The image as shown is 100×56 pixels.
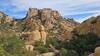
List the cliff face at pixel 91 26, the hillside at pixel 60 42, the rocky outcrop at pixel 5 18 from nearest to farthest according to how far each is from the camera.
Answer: the hillside at pixel 60 42
the cliff face at pixel 91 26
the rocky outcrop at pixel 5 18

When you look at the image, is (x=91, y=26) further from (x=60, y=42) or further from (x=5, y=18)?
(x=5, y=18)

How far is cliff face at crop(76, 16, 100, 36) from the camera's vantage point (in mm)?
57575

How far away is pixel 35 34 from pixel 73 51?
1491 cm

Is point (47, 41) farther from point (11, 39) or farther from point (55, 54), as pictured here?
point (11, 39)

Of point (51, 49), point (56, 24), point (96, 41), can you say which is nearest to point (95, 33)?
point (96, 41)

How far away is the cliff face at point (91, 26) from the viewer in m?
57.6

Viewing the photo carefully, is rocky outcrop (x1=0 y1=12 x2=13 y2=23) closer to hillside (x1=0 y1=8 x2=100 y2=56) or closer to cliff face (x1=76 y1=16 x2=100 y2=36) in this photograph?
hillside (x1=0 y1=8 x2=100 y2=56)

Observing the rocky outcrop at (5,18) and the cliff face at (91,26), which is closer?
the cliff face at (91,26)

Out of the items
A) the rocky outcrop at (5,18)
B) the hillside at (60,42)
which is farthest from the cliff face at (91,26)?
the rocky outcrop at (5,18)

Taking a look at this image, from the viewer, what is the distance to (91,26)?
192 ft

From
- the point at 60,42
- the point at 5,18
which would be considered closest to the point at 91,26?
the point at 60,42

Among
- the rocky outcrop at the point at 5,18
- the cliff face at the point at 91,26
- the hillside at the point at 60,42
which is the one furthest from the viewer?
the rocky outcrop at the point at 5,18

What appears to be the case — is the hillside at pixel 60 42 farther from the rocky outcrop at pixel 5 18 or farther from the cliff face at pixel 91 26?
the rocky outcrop at pixel 5 18

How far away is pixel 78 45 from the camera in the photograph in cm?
5403
